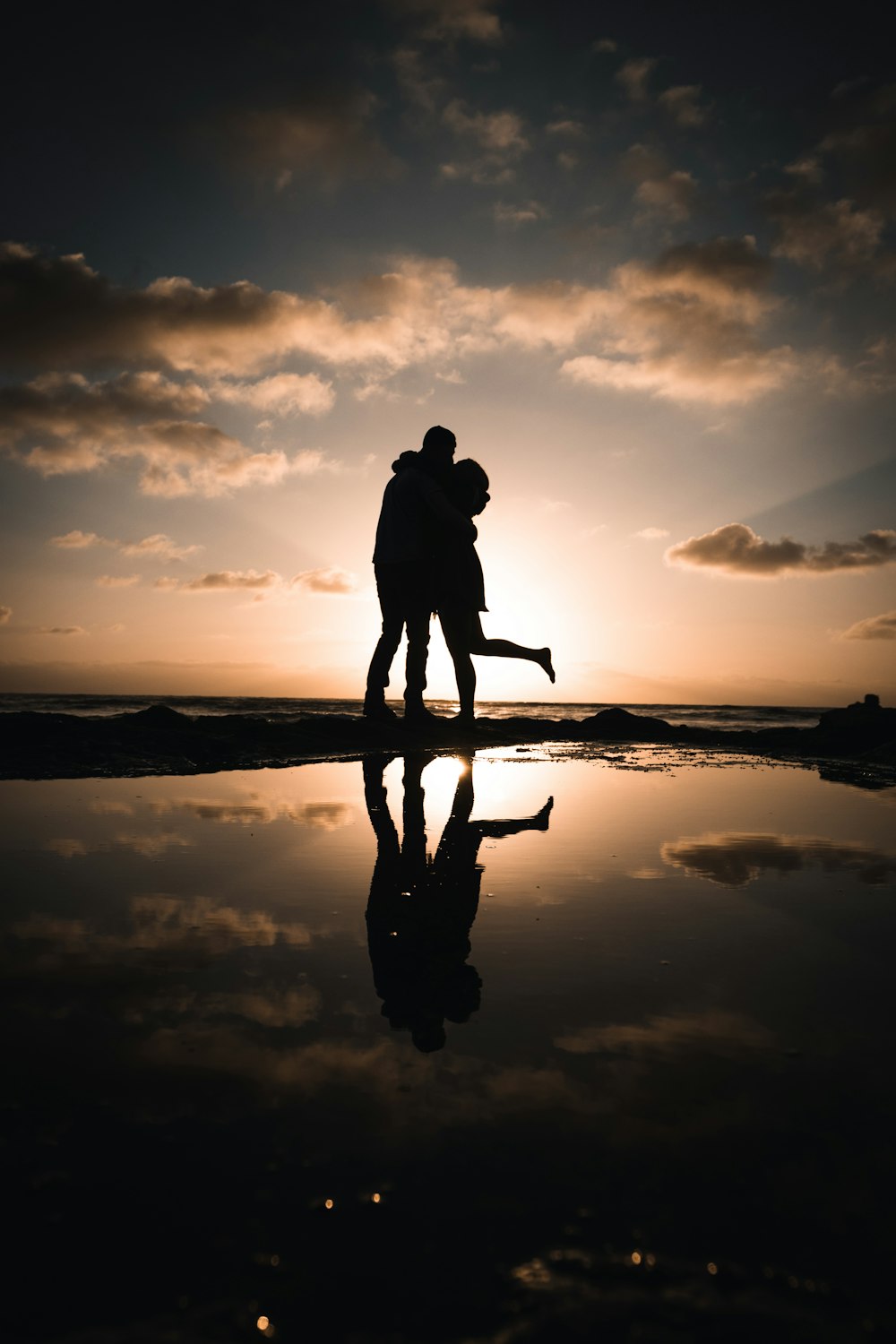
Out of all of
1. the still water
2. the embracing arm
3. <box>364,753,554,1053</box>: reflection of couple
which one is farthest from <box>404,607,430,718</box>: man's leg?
the still water

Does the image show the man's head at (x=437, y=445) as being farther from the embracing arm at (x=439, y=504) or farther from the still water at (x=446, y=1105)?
the still water at (x=446, y=1105)

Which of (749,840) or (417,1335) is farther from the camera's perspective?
(749,840)

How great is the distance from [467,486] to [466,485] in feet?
0.04

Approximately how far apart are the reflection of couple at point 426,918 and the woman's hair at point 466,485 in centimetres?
567

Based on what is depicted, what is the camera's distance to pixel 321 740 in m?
7.35

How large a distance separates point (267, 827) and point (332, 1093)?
2.07 meters

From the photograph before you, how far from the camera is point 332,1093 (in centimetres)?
102

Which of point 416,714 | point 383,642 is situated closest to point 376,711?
point 416,714

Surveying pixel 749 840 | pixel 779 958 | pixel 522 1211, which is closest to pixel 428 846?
pixel 749 840

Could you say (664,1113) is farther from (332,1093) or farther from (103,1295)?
(103,1295)

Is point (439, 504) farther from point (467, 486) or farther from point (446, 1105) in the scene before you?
point (446, 1105)

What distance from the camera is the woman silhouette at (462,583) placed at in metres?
8.56

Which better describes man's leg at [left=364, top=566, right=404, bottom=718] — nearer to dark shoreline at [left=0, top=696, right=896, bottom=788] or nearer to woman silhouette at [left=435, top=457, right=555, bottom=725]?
dark shoreline at [left=0, top=696, right=896, bottom=788]

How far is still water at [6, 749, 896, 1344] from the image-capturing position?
696 mm
